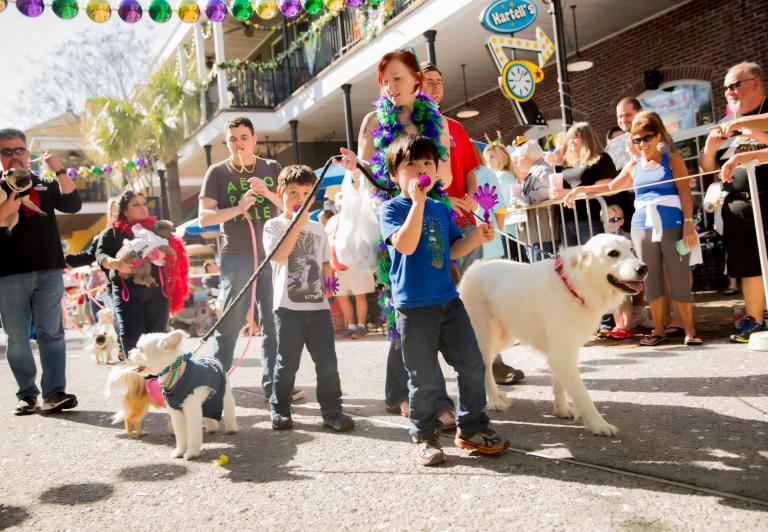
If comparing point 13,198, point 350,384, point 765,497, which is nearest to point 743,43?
point 350,384

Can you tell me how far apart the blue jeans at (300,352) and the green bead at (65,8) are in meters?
3.94

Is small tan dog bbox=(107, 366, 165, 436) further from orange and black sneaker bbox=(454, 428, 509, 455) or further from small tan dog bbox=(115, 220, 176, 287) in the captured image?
orange and black sneaker bbox=(454, 428, 509, 455)

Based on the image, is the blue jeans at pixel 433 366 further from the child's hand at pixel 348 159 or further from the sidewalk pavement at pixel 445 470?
the child's hand at pixel 348 159

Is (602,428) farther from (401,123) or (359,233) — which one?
(401,123)

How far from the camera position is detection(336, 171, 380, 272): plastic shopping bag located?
3717 millimetres

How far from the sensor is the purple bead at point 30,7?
5.43 meters

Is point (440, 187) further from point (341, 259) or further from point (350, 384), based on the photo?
point (350, 384)

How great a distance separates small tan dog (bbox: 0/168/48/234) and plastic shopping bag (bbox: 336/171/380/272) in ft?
9.03

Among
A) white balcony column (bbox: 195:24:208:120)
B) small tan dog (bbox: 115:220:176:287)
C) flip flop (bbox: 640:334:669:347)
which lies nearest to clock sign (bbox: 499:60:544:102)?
flip flop (bbox: 640:334:669:347)

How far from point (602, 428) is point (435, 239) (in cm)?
135

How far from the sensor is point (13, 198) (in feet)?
15.6

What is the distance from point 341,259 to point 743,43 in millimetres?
9787

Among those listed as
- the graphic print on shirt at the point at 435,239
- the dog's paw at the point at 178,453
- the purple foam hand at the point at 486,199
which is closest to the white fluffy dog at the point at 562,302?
the purple foam hand at the point at 486,199

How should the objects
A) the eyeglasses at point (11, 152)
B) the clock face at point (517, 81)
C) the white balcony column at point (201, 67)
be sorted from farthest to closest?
1. the white balcony column at point (201, 67)
2. the clock face at point (517, 81)
3. the eyeglasses at point (11, 152)
